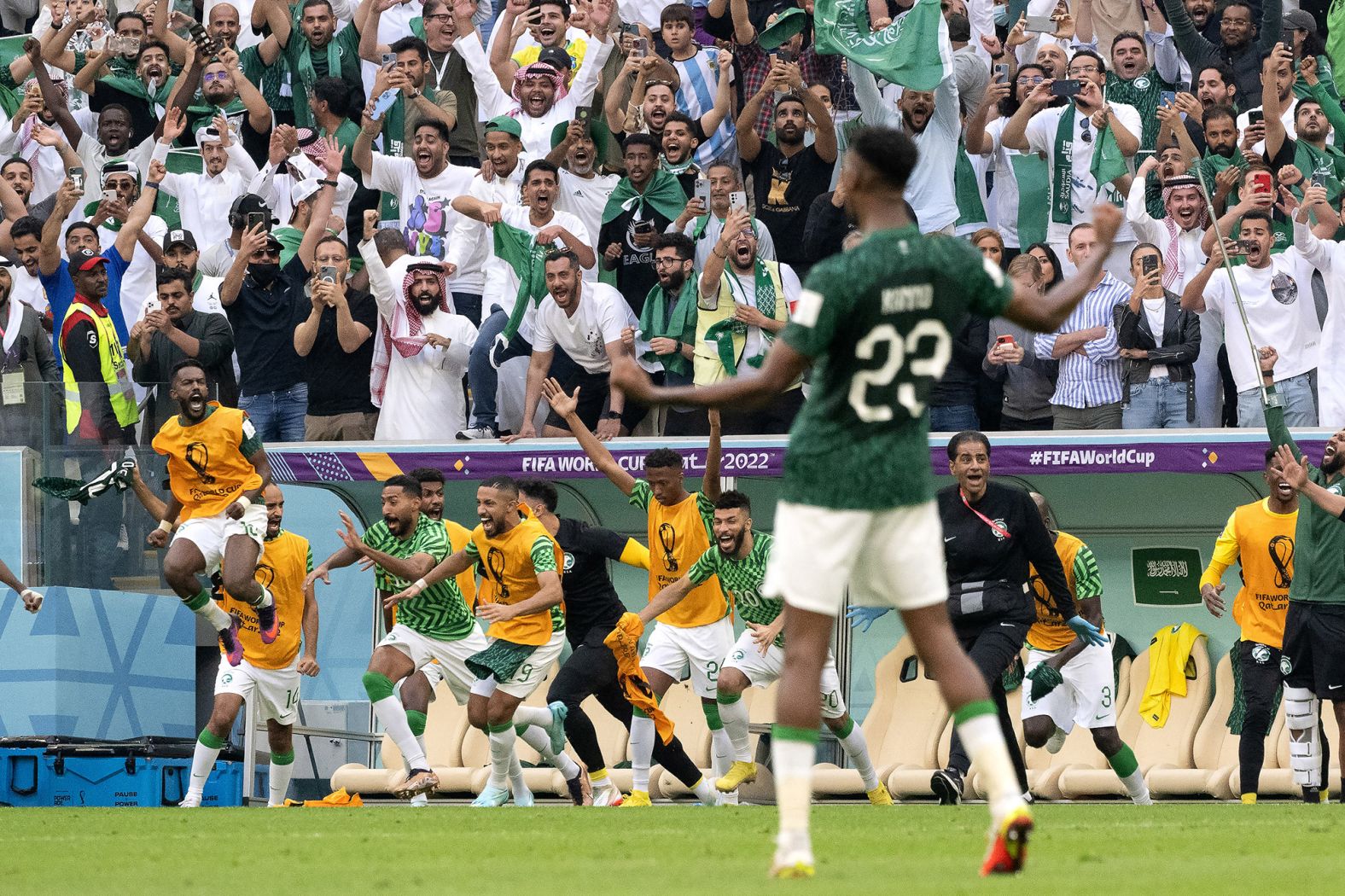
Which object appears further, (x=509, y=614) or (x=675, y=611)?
(x=675, y=611)

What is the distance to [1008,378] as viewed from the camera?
50.9ft

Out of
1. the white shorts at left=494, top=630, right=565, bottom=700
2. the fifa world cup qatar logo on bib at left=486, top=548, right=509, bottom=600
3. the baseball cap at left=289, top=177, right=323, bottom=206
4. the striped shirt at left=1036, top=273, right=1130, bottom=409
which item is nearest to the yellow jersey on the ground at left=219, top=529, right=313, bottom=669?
the fifa world cup qatar logo on bib at left=486, top=548, right=509, bottom=600

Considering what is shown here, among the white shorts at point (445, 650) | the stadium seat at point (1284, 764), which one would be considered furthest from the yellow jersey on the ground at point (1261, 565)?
the white shorts at point (445, 650)

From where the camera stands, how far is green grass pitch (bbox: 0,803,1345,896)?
6.00m

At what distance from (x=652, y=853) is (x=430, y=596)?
23.1 ft

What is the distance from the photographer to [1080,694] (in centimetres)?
1270

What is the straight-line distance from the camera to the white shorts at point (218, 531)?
14016 millimetres

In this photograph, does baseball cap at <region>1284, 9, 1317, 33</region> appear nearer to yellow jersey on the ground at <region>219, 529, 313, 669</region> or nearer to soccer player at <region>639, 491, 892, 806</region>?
soccer player at <region>639, 491, 892, 806</region>

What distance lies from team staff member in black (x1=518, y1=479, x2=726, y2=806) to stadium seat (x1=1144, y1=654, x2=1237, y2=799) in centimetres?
350

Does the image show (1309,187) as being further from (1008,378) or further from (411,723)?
(411,723)

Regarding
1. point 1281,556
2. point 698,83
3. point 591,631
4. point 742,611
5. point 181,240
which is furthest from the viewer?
point 698,83

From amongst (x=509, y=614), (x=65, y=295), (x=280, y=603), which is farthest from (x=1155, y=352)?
(x=65, y=295)

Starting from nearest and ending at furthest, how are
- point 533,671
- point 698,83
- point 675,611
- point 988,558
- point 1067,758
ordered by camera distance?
point 988,558 < point 533,671 < point 675,611 < point 1067,758 < point 698,83

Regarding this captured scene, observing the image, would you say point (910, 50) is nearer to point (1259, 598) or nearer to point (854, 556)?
point (1259, 598)
